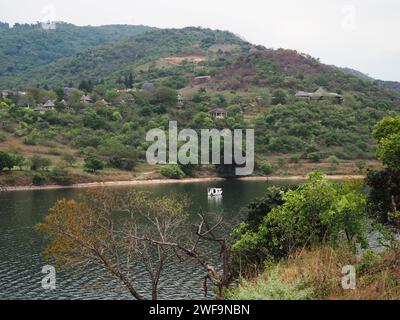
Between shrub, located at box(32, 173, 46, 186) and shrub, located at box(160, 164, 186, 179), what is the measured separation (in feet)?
61.2

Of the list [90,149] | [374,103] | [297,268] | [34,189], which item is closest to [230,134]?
[90,149]

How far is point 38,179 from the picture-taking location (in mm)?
74125

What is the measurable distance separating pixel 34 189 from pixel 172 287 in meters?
49.3

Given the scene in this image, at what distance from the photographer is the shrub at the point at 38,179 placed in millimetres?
73875

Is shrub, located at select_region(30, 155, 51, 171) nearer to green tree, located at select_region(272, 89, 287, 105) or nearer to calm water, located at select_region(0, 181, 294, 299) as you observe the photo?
calm water, located at select_region(0, 181, 294, 299)

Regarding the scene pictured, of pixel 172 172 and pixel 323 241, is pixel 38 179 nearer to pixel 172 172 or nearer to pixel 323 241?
pixel 172 172

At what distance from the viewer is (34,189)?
72.8 metres

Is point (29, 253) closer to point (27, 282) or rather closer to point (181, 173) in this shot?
point (27, 282)

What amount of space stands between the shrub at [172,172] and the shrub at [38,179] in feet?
61.2

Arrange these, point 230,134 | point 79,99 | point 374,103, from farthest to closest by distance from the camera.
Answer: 1. point 374,103
2. point 79,99
3. point 230,134

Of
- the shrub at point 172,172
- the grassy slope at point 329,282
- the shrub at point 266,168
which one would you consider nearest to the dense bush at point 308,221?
the grassy slope at point 329,282

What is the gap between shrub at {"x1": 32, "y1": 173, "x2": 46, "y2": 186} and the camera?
242 feet

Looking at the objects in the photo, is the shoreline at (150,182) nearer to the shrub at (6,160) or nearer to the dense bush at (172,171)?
the dense bush at (172,171)
